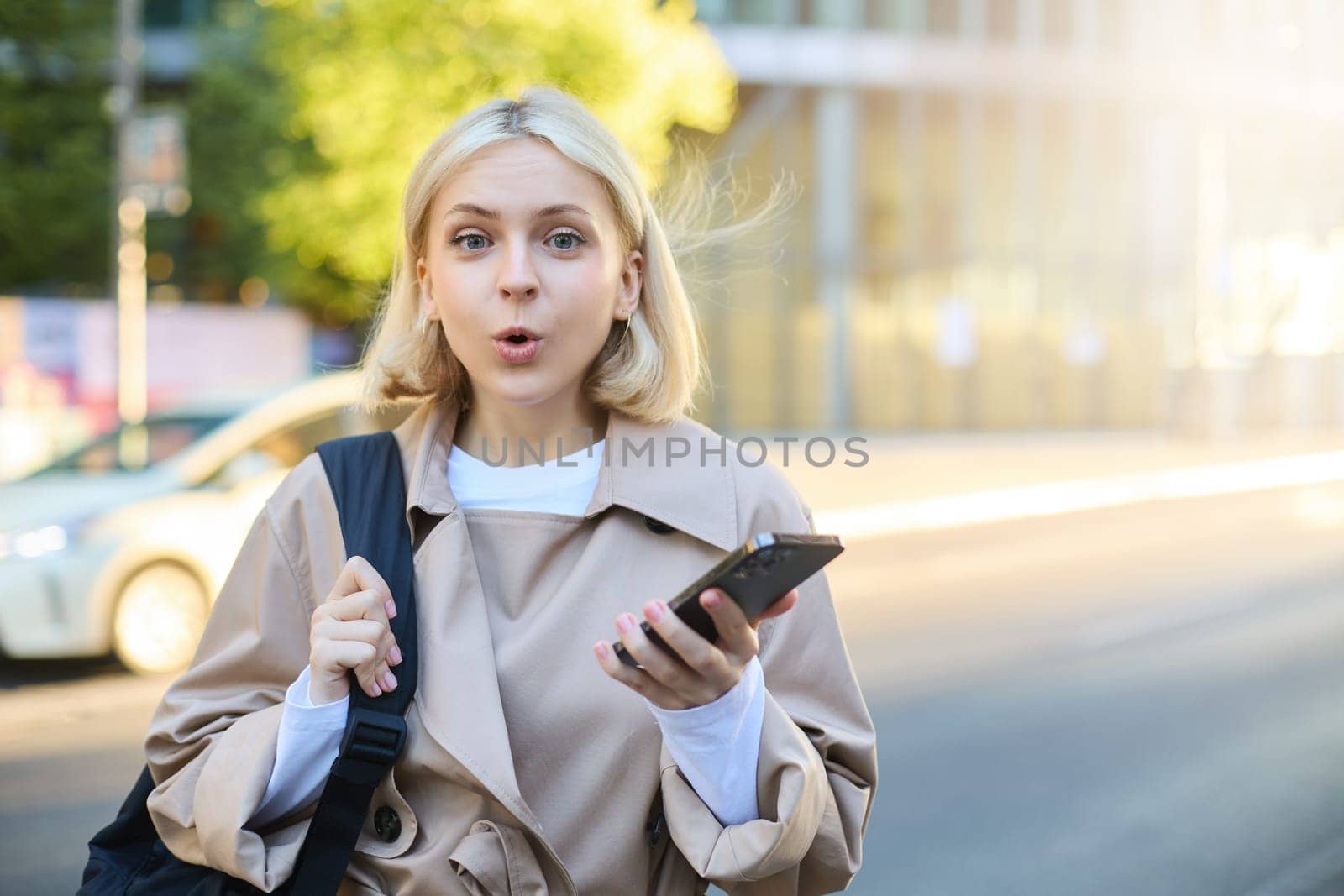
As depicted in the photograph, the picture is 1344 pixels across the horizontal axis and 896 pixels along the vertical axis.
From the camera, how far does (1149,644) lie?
883 centimetres

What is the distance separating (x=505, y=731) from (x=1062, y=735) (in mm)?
5415

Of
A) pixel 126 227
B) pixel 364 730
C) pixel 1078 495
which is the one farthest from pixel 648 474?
pixel 1078 495

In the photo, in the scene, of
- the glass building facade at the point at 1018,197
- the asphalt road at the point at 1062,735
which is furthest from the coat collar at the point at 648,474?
the glass building facade at the point at 1018,197

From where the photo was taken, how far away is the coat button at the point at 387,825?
1817mm

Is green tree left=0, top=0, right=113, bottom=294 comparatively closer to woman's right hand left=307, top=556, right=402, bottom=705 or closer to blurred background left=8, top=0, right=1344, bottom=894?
blurred background left=8, top=0, right=1344, bottom=894

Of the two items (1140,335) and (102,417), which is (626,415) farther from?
(1140,335)

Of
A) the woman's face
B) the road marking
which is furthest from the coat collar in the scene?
the road marking

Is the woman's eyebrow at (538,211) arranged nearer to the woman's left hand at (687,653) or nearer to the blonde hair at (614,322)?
the blonde hair at (614,322)

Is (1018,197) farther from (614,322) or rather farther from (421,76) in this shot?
(614,322)

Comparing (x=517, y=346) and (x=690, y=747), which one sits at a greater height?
(x=517, y=346)

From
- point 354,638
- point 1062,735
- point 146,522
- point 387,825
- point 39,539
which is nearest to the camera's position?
point 354,638

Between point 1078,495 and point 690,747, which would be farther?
point 1078,495

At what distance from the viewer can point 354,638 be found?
1.71 metres

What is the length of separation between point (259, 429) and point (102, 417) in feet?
35.7
